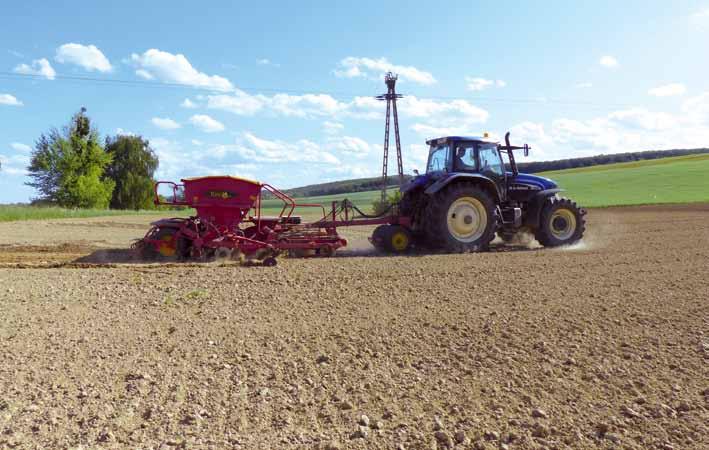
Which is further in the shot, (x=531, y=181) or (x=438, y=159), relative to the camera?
(x=531, y=181)

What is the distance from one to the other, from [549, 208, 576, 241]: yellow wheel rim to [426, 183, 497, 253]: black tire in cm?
164

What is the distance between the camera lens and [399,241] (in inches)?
440

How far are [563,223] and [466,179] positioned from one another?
2.52 m

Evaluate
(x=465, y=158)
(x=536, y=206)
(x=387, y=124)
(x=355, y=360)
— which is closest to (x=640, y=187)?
(x=387, y=124)

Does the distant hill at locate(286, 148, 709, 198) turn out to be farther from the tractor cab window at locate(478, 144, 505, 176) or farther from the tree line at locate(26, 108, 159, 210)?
the tractor cab window at locate(478, 144, 505, 176)

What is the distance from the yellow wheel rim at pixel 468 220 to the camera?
11172mm

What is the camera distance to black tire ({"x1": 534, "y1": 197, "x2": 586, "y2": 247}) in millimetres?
11891

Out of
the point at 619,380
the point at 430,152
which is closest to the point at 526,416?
the point at 619,380

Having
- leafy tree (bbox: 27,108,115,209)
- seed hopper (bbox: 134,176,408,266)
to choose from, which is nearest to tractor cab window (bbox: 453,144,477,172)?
seed hopper (bbox: 134,176,408,266)

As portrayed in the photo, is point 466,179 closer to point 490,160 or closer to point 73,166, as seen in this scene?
point 490,160

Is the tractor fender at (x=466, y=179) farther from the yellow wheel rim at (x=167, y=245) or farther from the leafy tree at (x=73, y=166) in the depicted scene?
the leafy tree at (x=73, y=166)

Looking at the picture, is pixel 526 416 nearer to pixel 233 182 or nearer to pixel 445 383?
pixel 445 383

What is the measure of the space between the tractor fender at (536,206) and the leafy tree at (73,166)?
37.9m

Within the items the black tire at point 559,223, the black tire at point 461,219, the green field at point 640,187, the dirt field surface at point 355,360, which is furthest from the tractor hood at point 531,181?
the green field at point 640,187
